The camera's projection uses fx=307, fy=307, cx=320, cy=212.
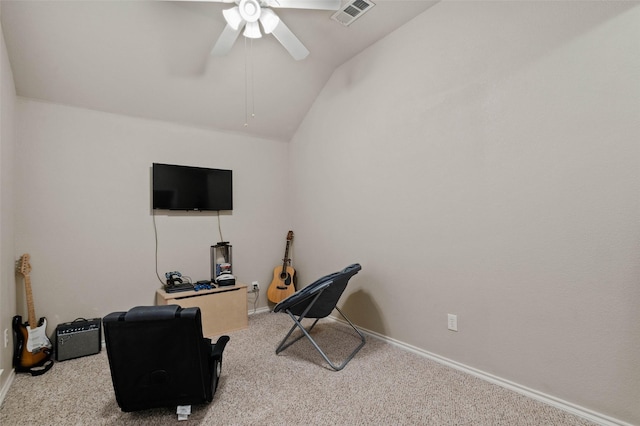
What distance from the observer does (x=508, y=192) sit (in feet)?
7.22

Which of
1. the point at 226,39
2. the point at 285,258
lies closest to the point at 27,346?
the point at 285,258

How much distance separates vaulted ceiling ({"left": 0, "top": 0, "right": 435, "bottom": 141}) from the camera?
2.42m

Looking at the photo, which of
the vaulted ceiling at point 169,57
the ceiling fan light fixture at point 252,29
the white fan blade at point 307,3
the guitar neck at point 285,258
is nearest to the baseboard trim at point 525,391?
the guitar neck at point 285,258

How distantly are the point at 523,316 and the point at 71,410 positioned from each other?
10.0 feet

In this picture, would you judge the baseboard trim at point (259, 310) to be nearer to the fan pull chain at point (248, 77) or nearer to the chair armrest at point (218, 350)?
the chair armrest at point (218, 350)

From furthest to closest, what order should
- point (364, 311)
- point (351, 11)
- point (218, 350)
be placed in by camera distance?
1. point (364, 311)
2. point (351, 11)
3. point (218, 350)

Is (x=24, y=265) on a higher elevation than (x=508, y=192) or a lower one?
lower

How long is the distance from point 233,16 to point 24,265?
2716mm

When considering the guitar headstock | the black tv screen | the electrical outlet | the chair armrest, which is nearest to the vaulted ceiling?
the black tv screen

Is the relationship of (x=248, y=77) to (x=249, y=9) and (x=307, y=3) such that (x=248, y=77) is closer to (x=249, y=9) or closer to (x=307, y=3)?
(x=249, y=9)

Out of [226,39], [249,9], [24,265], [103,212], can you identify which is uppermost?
[249,9]

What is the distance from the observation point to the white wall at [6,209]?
214 cm

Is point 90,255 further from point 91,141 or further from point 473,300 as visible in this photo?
point 473,300

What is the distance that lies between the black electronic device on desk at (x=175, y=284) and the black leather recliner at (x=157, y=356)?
146 centimetres
